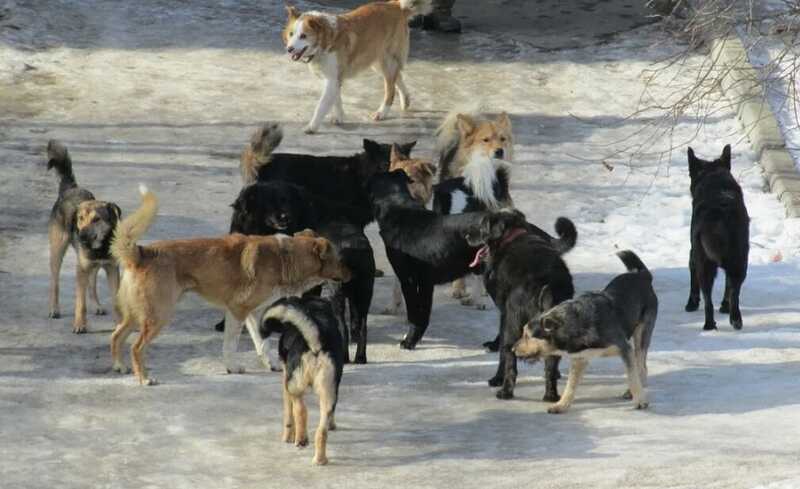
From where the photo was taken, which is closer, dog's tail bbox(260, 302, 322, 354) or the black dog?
dog's tail bbox(260, 302, 322, 354)

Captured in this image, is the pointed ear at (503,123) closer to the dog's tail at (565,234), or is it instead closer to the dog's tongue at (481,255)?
the dog's tail at (565,234)

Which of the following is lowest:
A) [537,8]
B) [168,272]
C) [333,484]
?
[333,484]

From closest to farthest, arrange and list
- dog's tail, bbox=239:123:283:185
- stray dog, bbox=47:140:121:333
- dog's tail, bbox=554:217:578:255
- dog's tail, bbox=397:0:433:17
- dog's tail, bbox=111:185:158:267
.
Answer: dog's tail, bbox=111:185:158:267 → dog's tail, bbox=554:217:578:255 → stray dog, bbox=47:140:121:333 → dog's tail, bbox=239:123:283:185 → dog's tail, bbox=397:0:433:17

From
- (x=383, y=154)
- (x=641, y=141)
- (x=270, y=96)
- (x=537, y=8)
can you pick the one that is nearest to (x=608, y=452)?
(x=383, y=154)

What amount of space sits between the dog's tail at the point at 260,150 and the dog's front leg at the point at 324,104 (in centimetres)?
386

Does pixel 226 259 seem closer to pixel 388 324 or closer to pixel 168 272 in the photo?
pixel 168 272

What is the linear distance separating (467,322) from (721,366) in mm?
2119

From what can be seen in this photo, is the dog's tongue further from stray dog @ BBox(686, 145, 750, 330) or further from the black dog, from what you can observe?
stray dog @ BBox(686, 145, 750, 330)

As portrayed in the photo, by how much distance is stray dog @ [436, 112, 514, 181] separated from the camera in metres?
12.8

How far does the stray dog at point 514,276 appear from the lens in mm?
9508

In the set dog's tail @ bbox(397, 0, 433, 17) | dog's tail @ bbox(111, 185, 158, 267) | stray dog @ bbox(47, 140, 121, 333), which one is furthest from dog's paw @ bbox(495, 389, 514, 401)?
dog's tail @ bbox(397, 0, 433, 17)

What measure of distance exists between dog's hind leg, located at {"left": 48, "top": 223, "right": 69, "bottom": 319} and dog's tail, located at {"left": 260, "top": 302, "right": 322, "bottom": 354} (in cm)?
285

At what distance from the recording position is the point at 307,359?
836cm

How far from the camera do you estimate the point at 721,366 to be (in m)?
10.2
